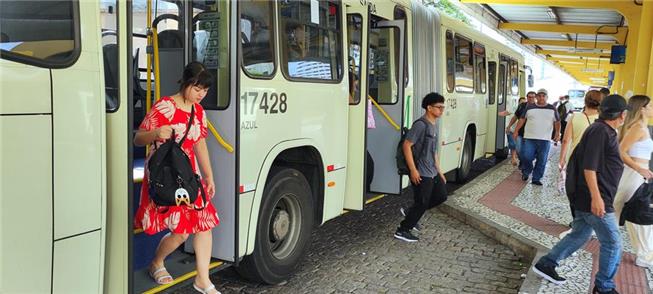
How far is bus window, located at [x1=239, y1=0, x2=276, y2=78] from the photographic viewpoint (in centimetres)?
381

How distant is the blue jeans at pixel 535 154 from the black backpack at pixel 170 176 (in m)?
7.44

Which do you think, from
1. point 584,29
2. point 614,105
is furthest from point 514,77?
point 614,105

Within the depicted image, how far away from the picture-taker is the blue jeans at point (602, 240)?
407cm

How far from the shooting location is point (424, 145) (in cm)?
586

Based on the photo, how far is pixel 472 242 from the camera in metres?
6.25

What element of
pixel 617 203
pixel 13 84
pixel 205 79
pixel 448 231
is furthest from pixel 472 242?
pixel 13 84

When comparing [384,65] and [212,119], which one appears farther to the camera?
[384,65]

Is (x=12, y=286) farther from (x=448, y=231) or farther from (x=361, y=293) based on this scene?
(x=448, y=231)

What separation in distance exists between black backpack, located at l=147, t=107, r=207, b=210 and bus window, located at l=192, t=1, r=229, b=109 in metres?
0.61

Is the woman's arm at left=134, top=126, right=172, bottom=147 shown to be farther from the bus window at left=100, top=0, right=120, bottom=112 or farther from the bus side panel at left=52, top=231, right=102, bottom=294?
the bus side panel at left=52, top=231, right=102, bottom=294

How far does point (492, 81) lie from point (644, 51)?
2694mm

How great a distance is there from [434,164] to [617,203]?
1.86 metres

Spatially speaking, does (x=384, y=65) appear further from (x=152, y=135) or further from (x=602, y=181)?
(x=152, y=135)

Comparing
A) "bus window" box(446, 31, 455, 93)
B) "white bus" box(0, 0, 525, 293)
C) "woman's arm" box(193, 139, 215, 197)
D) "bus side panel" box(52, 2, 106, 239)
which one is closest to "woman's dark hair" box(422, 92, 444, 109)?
"white bus" box(0, 0, 525, 293)
